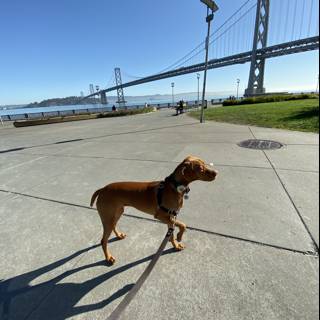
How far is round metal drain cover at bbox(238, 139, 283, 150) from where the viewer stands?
18.4 ft

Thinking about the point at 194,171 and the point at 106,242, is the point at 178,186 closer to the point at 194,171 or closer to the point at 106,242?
the point at 194,171

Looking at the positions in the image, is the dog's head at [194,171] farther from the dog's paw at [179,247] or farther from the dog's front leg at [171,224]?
the dog's paw at [179,247]

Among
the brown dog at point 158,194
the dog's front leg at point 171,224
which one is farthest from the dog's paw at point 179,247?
the brown dog at point 158,194

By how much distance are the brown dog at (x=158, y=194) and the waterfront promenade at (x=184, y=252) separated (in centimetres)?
44

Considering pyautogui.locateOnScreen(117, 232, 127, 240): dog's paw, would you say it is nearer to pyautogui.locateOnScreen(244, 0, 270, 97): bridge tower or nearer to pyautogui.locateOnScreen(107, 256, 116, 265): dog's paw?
pyautogui.locateOnScreen(107, 256, 116, 265): dog's paw

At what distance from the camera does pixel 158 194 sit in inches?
78.3

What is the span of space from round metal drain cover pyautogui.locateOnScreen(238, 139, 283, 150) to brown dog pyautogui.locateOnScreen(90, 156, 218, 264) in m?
4.36

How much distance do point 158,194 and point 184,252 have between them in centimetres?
77

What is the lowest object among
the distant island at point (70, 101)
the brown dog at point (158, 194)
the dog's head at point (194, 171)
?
the distant island at point (70, 101)

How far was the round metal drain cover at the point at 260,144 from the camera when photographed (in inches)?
221

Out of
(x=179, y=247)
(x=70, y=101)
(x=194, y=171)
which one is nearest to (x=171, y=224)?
(x=179, y=247)

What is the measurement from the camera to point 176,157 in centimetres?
539

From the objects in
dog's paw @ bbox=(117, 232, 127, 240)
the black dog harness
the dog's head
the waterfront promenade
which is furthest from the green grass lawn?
dog's paw @ bbox=(117, 232, 127, 240)

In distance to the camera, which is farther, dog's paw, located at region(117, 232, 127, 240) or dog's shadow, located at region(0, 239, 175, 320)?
dog's paw, located at region(117, 232, 127, 240)
